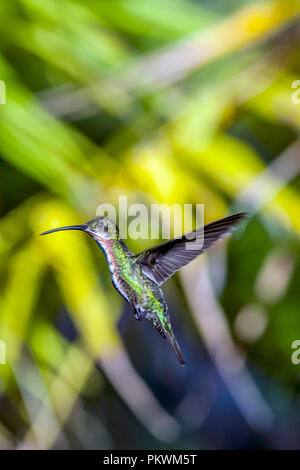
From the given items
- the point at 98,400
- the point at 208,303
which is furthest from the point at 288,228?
the point at 98,400

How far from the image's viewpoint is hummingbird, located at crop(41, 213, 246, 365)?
0.23 metres

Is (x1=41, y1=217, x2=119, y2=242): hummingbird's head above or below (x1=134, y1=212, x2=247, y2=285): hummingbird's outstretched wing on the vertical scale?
above

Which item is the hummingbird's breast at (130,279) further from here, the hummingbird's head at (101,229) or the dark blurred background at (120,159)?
the dark blurred background at (120,159)

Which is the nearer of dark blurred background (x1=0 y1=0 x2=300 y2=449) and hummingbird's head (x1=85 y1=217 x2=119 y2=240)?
hummingbird's head (x1=85 y1=217 x2=119 y2=240)

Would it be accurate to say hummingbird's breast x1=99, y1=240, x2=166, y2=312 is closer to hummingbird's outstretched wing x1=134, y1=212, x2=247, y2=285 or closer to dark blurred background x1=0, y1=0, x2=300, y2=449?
hummingbird's outstretched wing x1=134, y1=212, x2=247, y2=285

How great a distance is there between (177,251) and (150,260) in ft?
0.04

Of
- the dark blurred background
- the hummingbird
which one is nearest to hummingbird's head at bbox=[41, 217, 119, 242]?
the hummingbird

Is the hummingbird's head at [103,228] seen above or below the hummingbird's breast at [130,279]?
above

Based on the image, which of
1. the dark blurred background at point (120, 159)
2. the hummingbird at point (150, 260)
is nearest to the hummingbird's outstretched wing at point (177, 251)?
the hummingbird at point (150, 260)

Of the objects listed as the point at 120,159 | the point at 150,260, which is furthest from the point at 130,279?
the point at 120,159

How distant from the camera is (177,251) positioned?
0.27 m

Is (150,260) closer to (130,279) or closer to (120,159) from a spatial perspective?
(130,279)

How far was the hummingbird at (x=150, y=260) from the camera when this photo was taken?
0.23m

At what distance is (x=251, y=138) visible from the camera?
0.90 meters
